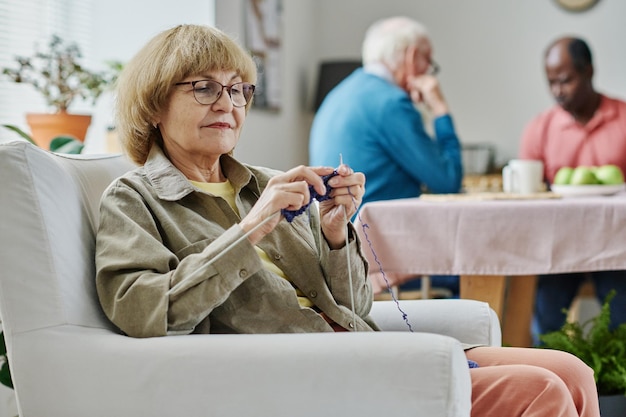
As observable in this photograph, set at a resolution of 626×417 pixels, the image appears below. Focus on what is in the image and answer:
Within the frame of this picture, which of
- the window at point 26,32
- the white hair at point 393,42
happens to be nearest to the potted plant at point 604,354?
the white hair at point 393,42

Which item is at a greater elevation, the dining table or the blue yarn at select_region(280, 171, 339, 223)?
the blue yarn at select_region(280, 171, 339, 223)

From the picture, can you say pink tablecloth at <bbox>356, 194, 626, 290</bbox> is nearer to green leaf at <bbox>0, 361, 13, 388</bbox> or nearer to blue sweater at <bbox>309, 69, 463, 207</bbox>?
blue sweater at <bbox>309, 69, 463, 207</bbox>

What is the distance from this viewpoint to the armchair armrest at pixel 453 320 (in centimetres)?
152

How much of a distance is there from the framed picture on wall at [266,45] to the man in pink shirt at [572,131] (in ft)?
3.94

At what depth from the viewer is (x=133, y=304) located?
46.4 inches

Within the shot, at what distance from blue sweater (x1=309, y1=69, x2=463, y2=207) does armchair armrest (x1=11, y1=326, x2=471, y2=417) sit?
165 cm

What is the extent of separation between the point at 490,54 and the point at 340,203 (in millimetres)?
3546

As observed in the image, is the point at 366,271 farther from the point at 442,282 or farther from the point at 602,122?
the point at 602,122

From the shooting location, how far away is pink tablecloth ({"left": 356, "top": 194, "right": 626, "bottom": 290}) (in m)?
2.14

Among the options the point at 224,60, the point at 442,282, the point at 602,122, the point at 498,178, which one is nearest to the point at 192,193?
the point at 224,60

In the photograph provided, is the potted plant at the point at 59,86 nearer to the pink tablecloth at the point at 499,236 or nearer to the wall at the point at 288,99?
the pink tablecloth at the point at 499,236

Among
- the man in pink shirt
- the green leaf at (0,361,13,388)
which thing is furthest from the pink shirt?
the green leaf at (0,361,13,388)

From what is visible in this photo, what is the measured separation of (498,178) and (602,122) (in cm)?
91

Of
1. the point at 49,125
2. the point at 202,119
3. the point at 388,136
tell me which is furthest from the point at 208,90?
the point at 388,136
